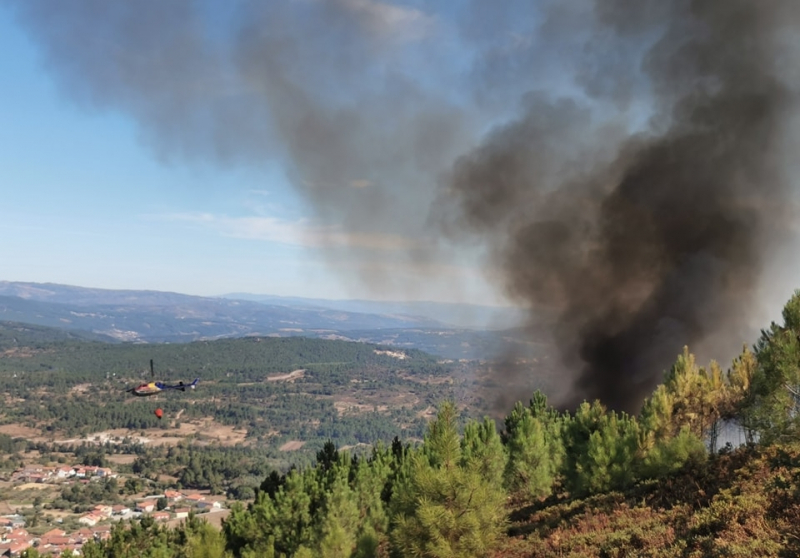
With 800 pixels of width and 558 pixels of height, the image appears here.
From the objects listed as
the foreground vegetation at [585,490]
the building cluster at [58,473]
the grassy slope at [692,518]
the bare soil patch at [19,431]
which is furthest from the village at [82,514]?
the grassy slope at [692,518]

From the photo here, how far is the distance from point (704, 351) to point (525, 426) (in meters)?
42.1

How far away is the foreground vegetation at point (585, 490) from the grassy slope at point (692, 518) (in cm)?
7

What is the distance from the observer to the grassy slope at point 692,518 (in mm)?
15930

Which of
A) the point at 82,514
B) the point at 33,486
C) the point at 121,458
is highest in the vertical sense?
the point at 82,514

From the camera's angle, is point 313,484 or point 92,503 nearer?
point 313,484

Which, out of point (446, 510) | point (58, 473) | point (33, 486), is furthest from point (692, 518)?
point (58, 473)

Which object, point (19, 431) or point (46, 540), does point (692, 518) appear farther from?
point (19, 431)

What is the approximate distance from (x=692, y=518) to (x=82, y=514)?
426 feet

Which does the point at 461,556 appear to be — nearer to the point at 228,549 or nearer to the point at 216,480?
the point at 228,549

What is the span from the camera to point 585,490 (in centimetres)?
3150

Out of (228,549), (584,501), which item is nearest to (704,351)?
(584,501)

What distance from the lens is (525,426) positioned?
3769cm

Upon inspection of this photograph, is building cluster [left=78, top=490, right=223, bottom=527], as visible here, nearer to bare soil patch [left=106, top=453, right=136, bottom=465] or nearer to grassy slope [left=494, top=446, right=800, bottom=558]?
bare soil patch [left=106, top=453, right=136, bottom=465]

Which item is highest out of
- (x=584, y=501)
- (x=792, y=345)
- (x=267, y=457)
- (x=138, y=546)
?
(x=792, y=345)
